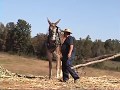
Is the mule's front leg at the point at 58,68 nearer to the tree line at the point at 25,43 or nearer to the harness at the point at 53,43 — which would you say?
the harness at the point at 53,43

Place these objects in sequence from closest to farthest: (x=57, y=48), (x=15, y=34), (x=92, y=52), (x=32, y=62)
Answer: (x=57, y=48) < (x=32, y=62) < (x=92, y=52) < (x=15, y=34)

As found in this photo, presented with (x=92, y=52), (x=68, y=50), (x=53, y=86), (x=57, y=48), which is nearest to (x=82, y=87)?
(x=53, y=86)

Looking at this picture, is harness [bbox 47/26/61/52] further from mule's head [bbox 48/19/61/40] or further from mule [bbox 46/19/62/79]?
mule's head [bbox 48/19/61/40]

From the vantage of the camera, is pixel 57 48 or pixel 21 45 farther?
pixel 21 45

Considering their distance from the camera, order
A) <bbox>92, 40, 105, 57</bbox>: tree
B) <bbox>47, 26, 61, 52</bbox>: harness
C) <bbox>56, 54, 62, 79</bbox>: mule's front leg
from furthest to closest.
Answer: <bbox>92, 40, 105, 57</bbox>: tree < <bbox>56, 54, 62, 79</bbox>: mule's front leg < <bbox>47, 26, 61, 52</bbox>: harness

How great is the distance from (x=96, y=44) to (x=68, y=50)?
37627mm

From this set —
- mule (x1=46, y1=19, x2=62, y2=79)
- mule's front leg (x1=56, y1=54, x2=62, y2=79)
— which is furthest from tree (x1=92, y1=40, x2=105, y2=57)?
mule (x1=46, y1=19, x2=62, y2=79)

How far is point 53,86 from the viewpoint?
486 inches

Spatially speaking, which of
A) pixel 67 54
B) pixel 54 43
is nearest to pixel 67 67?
pixel 67 54

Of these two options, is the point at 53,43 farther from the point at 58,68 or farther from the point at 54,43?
the point at 58,68

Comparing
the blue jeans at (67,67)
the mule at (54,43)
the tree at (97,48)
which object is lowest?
the blue jeans at (67,67)

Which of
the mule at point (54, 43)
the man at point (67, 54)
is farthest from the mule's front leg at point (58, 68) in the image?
the man at point (67, 54)

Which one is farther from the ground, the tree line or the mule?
the tree line

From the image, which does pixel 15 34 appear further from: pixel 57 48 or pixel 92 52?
pixel 57 48
